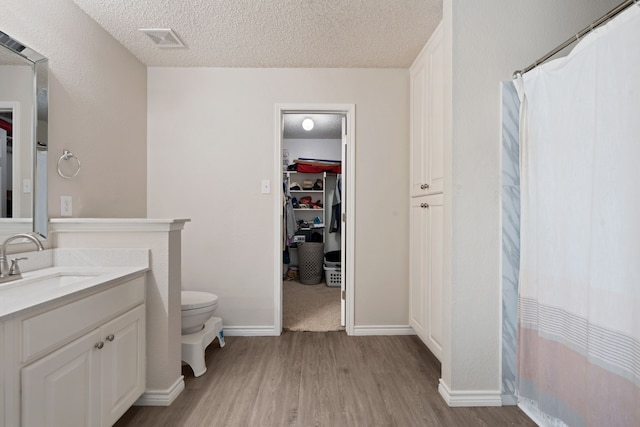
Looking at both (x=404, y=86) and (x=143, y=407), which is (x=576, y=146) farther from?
(x=143, y=407)

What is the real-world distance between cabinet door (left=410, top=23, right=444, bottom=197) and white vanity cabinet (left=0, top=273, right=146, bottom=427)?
188 cm

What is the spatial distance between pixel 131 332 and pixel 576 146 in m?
2.17

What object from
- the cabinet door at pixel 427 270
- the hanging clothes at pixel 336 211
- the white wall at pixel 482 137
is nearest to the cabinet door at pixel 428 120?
the cabinet door at pixel 427 270

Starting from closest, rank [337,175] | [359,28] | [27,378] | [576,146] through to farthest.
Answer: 1. [27,378]
2. [576,146]
3. [359,28]
4. [337,175]

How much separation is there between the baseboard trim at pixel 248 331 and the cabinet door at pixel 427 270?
1196 millimetres

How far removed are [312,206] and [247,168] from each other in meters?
2.22

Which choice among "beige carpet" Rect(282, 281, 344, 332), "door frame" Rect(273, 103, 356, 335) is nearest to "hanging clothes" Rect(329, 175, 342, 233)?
"beige carpet" Rect(282, 281, 344, 332)

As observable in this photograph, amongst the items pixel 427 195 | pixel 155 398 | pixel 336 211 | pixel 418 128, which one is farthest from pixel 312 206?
pixel 155 398

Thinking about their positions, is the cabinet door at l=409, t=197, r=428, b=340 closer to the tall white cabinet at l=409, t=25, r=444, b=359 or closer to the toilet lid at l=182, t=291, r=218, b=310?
the tall white cabinet at l=409, t=25, r=444, b=359

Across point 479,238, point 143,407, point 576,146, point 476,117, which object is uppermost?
point 476,117

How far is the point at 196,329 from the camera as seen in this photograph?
2.19m

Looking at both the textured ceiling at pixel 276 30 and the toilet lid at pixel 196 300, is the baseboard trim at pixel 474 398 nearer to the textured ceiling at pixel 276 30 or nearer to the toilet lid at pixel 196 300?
the toilet lid at pixel 196 300

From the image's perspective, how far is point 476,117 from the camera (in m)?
1.74

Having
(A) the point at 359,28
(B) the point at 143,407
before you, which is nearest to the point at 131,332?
(B) the point at 143,407
